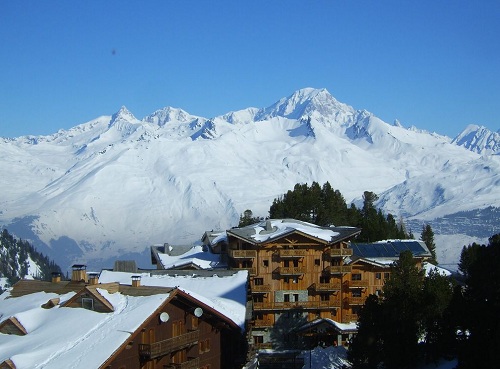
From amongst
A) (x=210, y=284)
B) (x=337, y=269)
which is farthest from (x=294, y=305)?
(x=210, y=284)

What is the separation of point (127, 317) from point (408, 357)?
1725 cm

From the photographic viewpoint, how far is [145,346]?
124 feet

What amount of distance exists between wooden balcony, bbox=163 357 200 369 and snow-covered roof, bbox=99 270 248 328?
506cm

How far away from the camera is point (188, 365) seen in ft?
135

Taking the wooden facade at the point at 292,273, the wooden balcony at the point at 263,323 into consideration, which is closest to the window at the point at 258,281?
the wooden facade at the point at 292,273

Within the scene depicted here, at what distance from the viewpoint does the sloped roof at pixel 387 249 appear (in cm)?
6994

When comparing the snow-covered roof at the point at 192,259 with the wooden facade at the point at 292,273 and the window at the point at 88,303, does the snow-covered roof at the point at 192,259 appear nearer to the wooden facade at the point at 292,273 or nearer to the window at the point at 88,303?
the wooden facade at the point at 292,273

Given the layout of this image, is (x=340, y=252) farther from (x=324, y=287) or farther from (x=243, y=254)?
(x=243, y=254)

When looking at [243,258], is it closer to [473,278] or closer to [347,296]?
[347,296]

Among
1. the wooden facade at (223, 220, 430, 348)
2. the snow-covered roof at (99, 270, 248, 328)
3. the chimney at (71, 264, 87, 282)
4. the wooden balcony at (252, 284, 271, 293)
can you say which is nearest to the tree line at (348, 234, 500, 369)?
the snow-covered roof at (99, 270, 248, 328)


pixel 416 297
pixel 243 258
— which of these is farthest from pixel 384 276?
pixel 416 297

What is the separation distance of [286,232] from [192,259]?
37.7 feet

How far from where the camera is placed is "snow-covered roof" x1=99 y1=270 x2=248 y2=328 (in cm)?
4856

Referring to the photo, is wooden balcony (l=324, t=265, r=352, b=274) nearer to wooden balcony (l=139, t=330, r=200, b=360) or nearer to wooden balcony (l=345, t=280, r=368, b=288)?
wooden balcony (l=345, t=280, r=368, b=288)
